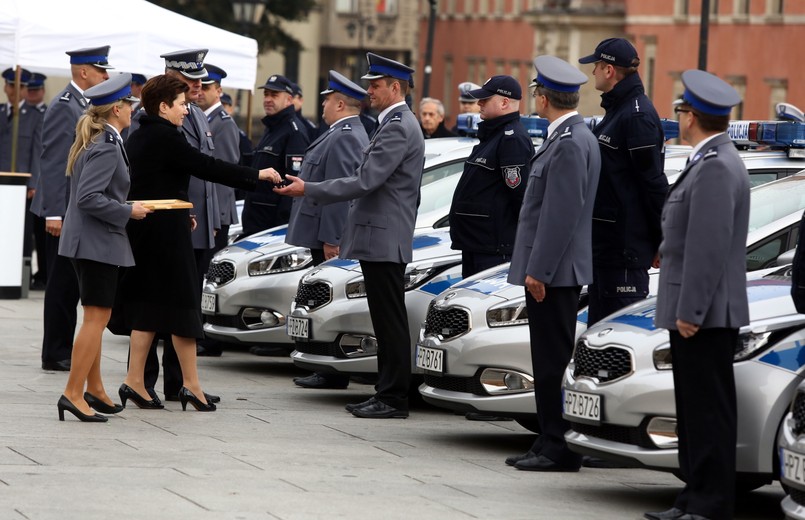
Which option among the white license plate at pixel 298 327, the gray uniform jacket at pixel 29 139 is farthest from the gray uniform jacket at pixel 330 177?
the gray uniform jacket at pixel 29 139

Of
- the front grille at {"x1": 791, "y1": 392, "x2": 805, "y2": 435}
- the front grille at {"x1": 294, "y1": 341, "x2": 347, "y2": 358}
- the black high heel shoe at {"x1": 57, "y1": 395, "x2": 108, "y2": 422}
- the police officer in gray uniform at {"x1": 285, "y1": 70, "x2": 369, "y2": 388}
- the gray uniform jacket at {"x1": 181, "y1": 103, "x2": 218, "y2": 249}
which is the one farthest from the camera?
the police officer in gray uniform at {"x1": 285, "y1": 70, "x2": 369, "y2": 388}

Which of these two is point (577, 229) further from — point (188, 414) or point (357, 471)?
point (188, 414)

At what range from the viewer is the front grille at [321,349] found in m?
11.6

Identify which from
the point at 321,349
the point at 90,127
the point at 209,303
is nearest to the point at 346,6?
the point at 209,303

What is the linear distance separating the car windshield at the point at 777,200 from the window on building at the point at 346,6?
274ft

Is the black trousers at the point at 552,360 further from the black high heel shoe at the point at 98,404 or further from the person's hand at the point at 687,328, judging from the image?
the black high heel shoe at the point at 98,404

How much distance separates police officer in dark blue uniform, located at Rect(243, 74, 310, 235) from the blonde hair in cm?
430

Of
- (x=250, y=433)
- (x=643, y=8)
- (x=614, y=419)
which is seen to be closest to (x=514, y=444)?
(x=250, y=433)

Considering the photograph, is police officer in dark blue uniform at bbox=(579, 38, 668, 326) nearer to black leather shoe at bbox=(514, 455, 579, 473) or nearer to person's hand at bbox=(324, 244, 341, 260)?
black leather shoe at bbox=(514, 455, 579, 473)

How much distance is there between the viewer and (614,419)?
26.8 feet

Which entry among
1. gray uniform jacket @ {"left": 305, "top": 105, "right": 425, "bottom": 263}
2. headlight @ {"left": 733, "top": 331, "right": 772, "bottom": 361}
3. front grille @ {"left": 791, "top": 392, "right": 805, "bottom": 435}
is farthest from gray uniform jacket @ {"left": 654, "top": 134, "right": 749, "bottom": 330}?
gray uniform jacket @ {"left": 305, "top": 105, "right": 425, "bottom": 263}

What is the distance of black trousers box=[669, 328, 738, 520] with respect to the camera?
25.0ft

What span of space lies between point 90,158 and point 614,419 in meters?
3.57

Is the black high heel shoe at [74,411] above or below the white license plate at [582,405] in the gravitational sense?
below
